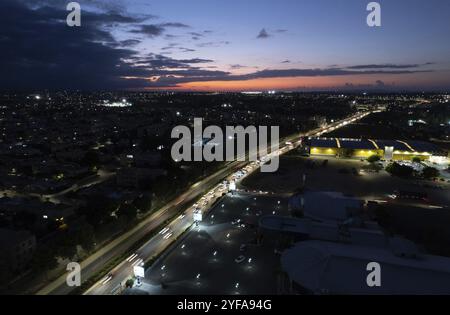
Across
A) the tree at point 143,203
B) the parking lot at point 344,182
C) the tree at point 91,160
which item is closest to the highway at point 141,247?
the tree at point 143,203

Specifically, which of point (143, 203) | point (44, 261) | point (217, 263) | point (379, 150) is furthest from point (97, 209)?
point (379, 150)

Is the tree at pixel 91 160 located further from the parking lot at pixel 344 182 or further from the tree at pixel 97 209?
the parking lot at pixel 344 182

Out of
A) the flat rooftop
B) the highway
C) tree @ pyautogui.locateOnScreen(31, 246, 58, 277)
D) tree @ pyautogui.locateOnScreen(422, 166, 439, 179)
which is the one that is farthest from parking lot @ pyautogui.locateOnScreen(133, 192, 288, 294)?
tree @ pyautogui.locateOnScreen(422, 166, 439, 179)

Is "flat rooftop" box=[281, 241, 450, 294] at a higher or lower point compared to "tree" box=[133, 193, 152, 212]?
lower

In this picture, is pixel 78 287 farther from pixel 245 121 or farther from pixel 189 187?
pixel 245 121

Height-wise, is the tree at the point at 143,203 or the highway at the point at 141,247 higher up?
the tree at the point at 143,203

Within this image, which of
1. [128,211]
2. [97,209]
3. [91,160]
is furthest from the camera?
[91,160]

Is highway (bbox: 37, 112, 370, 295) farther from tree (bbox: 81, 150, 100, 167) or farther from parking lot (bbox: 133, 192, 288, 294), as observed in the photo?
tree (bbox: 81, 150, 100, 167)

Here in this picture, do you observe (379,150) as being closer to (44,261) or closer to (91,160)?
(91,160)

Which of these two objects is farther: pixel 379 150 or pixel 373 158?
pixel 379 150
